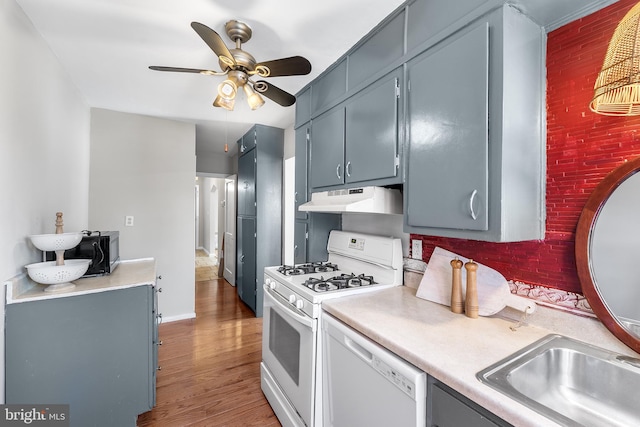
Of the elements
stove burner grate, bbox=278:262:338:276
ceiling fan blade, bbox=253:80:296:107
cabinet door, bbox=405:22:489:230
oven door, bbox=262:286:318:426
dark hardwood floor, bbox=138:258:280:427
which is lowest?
dark hardwood floor, bbox=138:258:280:427

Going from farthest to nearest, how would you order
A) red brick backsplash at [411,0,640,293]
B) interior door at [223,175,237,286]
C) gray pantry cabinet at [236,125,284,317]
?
1. interior door at [223,175,237,286]
2. gray pantry cabinet at [236,125,284,317]
3. red brick backsplash at [411,0,640,293]

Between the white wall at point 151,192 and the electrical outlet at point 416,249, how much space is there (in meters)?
2.67

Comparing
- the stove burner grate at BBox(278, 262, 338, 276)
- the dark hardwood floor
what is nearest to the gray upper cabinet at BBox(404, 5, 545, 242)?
the stove burner grate at BBox(278, 262, 338, 276)

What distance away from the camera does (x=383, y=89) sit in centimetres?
155

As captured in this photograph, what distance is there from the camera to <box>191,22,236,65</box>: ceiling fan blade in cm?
126

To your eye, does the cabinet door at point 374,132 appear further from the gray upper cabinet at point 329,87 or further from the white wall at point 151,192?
the white wall at point 151,192

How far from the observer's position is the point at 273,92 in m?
1.84

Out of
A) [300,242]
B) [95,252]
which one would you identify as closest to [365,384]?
[300,242]

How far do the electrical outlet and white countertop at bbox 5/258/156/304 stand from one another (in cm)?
162

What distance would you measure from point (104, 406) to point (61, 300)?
642mm

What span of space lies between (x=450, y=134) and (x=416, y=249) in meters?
0.78

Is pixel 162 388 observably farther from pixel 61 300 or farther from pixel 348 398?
pixel 348 398

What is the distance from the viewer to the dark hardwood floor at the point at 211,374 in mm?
1841

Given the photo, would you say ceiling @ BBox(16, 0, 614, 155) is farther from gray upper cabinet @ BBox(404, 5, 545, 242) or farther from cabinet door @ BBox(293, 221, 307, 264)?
cabinet door @ BBox(293, 221, 307, 264)
